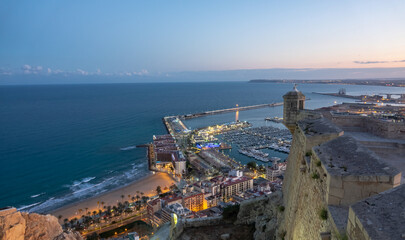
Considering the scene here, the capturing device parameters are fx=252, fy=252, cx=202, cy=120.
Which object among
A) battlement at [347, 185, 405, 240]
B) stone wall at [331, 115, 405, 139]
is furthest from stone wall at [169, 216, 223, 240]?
battlement at [347, 185, 405, 240]

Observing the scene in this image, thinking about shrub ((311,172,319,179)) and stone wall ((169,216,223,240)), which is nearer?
shrub ((311,172,319,179))

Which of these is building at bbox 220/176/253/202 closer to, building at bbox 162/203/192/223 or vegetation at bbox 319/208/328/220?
building at bbox 162/203/192/223

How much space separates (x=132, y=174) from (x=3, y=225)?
18569mm

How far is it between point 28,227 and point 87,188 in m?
13.5

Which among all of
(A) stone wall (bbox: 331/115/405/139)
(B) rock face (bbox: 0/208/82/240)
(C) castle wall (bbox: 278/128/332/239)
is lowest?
(B) rock face (bbox: 0/208/82/240)

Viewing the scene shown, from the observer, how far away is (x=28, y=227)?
16766 mm

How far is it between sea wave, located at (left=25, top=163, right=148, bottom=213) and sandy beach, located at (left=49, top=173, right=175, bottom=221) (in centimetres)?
A: 100

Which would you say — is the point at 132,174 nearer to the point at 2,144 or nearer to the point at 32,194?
the point at 32,194

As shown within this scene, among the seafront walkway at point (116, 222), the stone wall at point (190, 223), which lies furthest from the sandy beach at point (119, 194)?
the stone wall at point (190, 223)

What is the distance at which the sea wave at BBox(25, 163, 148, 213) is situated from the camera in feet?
84.7

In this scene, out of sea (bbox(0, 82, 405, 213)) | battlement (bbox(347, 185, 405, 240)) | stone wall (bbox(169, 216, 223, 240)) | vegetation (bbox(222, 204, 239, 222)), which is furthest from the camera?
sea (bbox(0, 82, 405, 213))

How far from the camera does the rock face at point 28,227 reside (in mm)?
15914

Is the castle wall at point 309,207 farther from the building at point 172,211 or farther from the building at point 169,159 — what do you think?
the building at point 169,159

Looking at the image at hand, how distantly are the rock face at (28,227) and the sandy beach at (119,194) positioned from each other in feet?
Answer: 24.5
